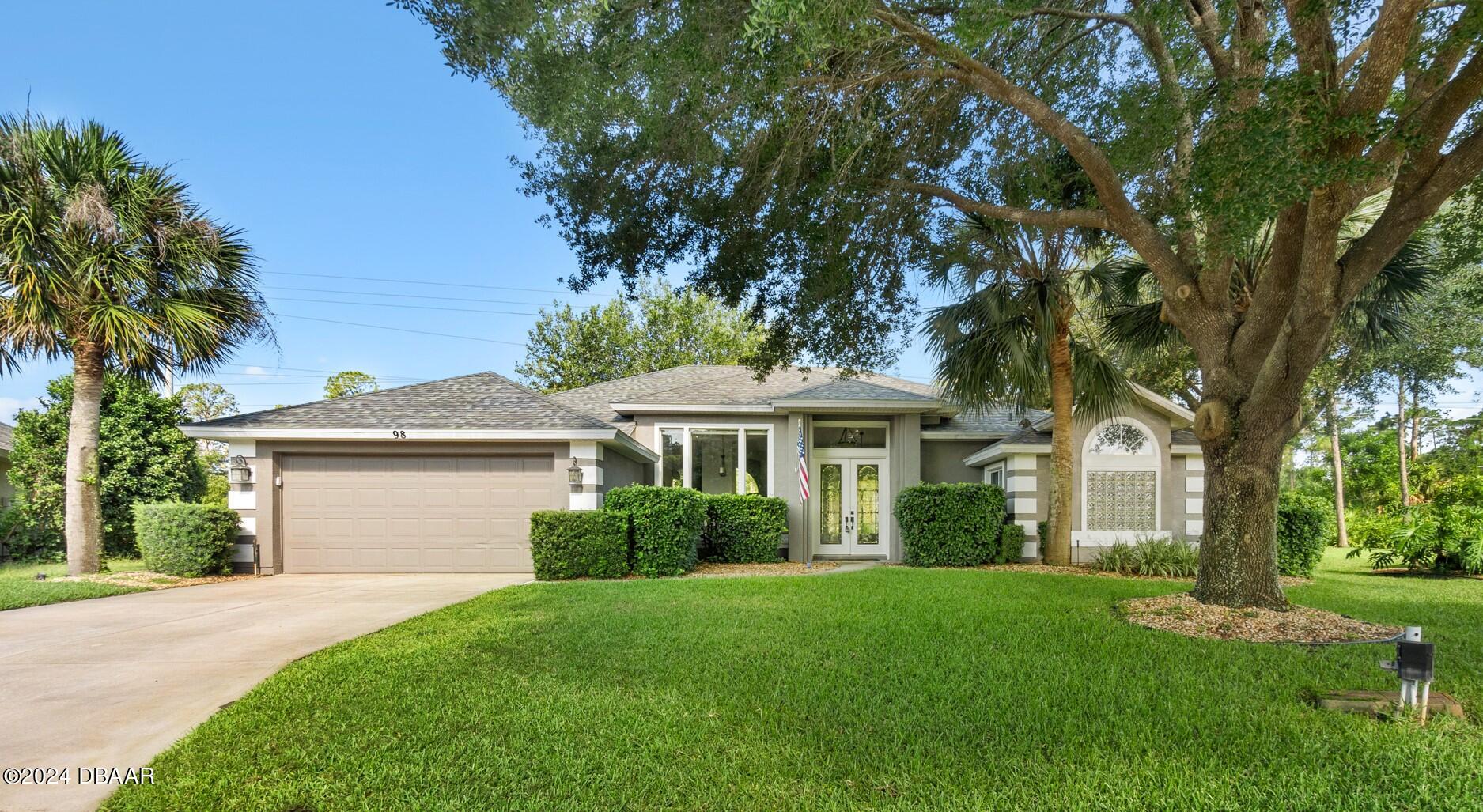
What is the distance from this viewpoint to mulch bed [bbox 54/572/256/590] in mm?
10250

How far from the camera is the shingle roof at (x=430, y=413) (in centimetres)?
1150

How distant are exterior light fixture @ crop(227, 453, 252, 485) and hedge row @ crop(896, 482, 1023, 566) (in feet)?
37.2

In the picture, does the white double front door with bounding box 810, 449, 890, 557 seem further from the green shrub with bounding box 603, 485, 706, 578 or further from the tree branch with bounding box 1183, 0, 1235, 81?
the tree branch with bounding box 1183, 0, 1235, 81

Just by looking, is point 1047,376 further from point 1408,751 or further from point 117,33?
point 117,33

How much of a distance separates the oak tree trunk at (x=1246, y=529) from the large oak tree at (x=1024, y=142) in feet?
0.06

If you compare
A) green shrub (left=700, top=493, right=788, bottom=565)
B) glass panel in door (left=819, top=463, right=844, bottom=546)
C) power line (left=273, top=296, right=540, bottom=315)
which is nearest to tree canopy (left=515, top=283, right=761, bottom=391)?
power line (left=273, top=296, right=540, bottom=315)

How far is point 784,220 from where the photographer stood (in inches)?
357

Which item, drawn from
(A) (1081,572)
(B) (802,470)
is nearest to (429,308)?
(B) (802,470)

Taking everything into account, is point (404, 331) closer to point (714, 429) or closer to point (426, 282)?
point (426, 282)

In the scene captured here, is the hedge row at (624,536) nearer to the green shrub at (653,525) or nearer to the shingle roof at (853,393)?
the green shrub at (653,525)

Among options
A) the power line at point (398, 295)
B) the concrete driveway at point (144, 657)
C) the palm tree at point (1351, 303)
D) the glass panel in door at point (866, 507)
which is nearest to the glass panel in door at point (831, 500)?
the glass panel in door at point (866, 507)

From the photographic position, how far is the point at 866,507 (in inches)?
573

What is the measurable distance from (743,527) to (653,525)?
7.97ft

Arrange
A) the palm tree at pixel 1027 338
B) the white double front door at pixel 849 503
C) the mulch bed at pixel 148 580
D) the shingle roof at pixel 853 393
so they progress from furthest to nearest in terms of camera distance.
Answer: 1. the white double front door at pixel 849 503
2. the shingle roof at pixel 853 393
3. the palm tree at pixel 1027 338
4. the mulch bed at pixel 148 580
